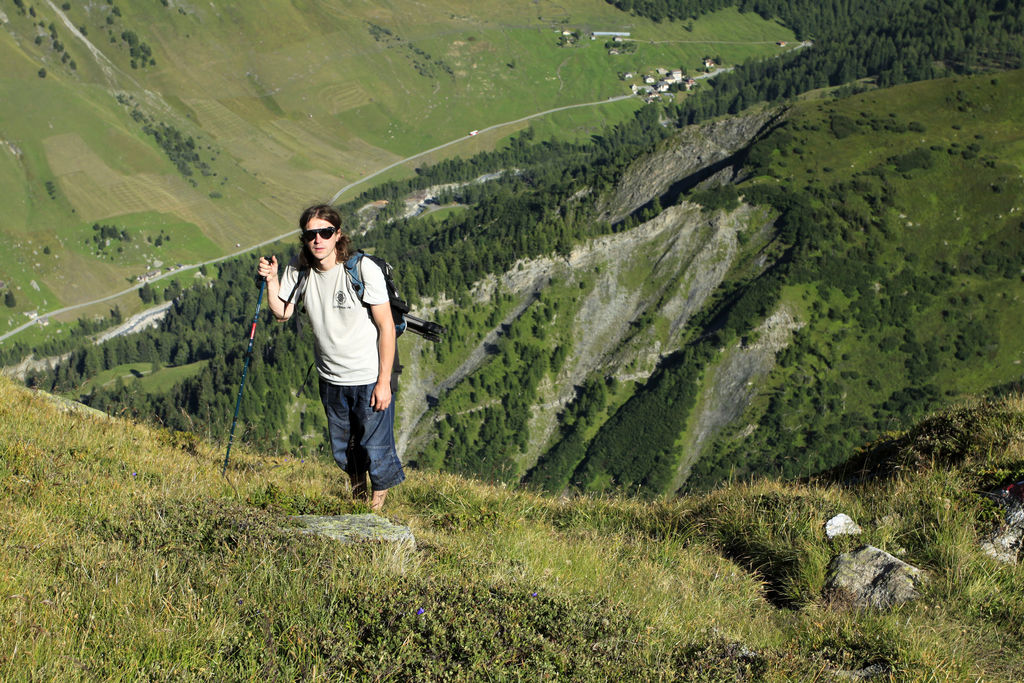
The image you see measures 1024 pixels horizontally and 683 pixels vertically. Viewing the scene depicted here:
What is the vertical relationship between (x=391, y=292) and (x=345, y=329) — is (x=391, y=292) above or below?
above

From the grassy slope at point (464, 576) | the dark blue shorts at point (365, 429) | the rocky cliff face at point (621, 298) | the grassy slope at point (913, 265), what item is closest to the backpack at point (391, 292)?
the dark blue shorts at point (365, 429)

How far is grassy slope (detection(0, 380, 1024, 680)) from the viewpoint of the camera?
523 cm

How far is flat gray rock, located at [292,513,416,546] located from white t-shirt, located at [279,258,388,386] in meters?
1.84

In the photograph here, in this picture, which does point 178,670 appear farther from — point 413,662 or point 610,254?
point 610,254

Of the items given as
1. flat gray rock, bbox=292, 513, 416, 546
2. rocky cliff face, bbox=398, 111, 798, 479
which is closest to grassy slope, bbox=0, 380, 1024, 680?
flat gray rock, bbox=292, 513, 416, 546

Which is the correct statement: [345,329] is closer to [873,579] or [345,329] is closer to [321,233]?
[321,233]

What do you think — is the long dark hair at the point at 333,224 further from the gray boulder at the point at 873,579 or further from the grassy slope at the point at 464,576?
the gray boulder at the point at 873,579

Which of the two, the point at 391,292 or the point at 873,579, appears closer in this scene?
the point at 873,579

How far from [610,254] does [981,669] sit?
598ft

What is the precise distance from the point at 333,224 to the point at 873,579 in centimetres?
765

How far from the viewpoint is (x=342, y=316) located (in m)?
9.16

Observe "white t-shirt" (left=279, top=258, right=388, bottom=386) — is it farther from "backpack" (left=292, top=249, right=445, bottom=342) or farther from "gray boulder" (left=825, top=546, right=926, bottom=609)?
"gray boulder" (left=825, top=546, right=926, bottom=609)

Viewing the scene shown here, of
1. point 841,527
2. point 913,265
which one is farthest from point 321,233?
point 913,265

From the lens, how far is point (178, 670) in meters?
4.89
